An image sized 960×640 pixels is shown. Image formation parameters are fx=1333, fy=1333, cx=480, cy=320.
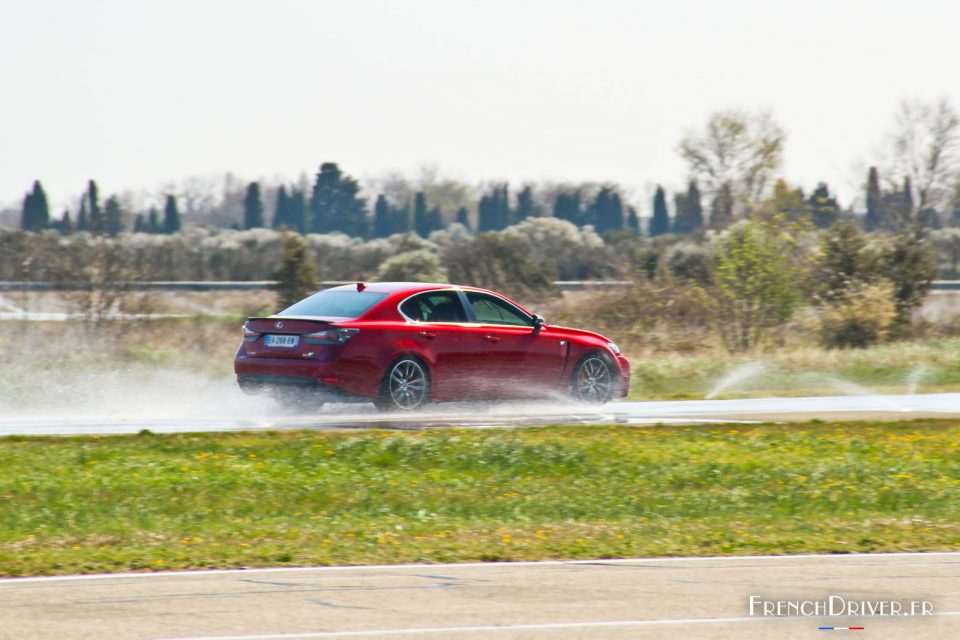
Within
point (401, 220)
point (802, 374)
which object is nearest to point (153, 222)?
point (401, 220)

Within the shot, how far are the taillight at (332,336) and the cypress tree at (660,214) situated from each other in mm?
128593

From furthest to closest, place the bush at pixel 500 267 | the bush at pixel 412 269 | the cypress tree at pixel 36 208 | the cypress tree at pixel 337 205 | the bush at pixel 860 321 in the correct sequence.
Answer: the cypress tree at pixel 337 205 → the cypress tree at pixel 36 208 → the bush at pixel 412 269 → the bush at pixel 500 267 → the bush at pixel 860 321

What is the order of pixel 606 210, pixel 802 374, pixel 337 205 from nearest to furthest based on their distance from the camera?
pixel 802 374 → pixel 337 205 → pixel 606 210

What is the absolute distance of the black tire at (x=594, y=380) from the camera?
16.6 m

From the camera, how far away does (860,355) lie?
2530 cm

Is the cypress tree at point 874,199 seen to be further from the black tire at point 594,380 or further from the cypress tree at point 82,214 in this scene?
the cypress tree at point 82,214

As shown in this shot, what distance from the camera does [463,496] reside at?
38.6 feet

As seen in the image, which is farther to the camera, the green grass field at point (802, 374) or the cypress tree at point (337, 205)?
the cypress tree at point (337, 205)

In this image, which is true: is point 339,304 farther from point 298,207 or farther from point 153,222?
point 298,207

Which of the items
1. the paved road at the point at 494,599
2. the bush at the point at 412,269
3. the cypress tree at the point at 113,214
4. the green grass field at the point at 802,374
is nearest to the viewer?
the paved road at the point at 494,599

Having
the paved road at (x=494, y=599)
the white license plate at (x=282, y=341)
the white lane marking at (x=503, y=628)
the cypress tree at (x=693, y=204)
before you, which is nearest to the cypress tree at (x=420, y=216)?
the cypress tree at (x=693, y=204)

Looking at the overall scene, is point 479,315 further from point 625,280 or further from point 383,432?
point 625,280

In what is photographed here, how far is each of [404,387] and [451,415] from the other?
2.82 ft

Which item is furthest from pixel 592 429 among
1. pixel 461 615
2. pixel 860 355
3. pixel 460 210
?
pixel 460 210
